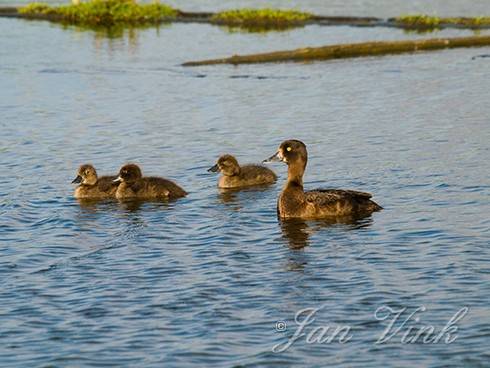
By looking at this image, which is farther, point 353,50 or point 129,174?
point 353,50

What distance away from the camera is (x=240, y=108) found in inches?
1097

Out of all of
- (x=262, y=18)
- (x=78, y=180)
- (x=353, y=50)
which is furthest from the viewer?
(x=262, y=18)

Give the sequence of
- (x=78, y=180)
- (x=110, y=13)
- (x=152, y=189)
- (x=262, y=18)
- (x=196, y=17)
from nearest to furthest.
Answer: (x=152, y=189), (x=78, y=180), (x=262, y=18), (x=196, y=17), (x=110, y=13)

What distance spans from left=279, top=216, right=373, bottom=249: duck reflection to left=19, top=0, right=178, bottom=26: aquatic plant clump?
99.0ft

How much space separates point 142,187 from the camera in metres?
19.2

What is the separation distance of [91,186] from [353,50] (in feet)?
56.0

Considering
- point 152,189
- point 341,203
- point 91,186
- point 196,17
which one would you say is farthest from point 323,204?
point 196,17

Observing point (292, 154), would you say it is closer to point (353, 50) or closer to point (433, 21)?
Answer: point (353, 50)

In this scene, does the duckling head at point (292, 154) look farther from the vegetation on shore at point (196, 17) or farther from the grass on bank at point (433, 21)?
the grass on bank at point (433, 21)

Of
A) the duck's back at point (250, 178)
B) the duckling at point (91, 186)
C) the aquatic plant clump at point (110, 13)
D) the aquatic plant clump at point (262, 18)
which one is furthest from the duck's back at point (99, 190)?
the aquatic plant clump at point (110, 13)

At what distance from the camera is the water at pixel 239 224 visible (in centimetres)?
1262

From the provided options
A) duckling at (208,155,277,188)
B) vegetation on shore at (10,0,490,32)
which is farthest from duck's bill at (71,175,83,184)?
vegetation on shore at (10,0,490,32)

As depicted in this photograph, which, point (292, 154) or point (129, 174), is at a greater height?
point (292, 154)

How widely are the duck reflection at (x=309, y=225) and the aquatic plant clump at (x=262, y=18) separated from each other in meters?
26.5
